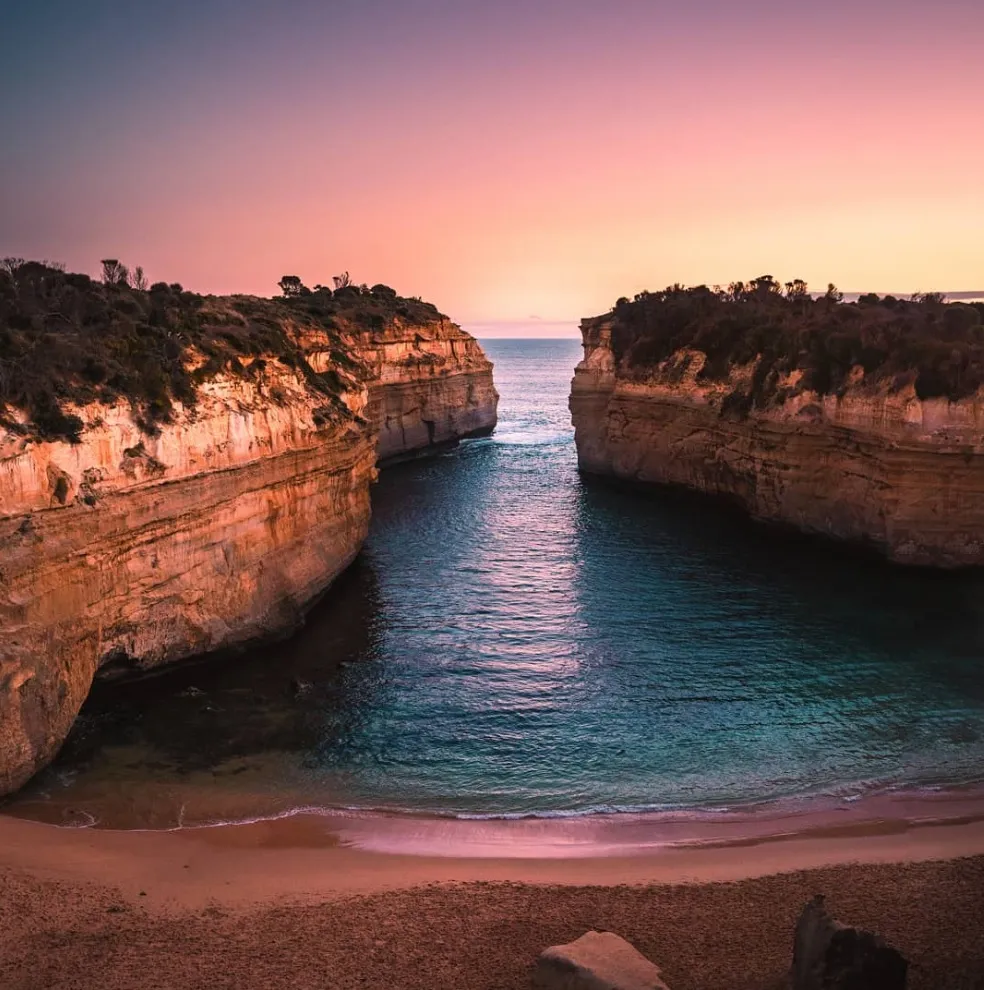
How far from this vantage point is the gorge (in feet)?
57.5

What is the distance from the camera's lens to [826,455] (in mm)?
36156

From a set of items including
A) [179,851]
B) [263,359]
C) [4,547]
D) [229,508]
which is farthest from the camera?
[263,359]

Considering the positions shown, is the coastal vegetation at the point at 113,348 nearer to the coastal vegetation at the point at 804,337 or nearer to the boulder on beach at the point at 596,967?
the boulder on beach at the point at 596,967

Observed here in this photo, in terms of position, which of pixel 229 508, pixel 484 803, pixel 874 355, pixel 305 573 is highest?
pixel 874 355

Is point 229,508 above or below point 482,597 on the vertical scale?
above

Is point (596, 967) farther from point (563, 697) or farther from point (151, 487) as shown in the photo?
point (151, 487)

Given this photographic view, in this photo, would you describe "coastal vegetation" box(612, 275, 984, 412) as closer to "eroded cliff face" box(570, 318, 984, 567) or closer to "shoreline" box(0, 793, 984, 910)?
"eroded cliff face" box(570, 318, 984, 567)

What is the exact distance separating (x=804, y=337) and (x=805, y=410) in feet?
15.5

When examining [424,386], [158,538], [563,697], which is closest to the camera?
[158,538]

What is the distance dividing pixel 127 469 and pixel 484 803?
11257 mm

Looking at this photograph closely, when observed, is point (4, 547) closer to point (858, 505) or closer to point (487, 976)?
point (487, 976)

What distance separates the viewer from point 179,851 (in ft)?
49.4

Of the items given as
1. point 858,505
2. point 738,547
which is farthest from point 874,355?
point 738,547

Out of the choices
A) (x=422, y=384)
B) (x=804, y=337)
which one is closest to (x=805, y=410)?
(x=804, y=337)
